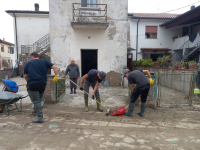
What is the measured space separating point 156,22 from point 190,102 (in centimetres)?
1317

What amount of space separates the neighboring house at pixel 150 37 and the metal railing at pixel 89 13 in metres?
8.15

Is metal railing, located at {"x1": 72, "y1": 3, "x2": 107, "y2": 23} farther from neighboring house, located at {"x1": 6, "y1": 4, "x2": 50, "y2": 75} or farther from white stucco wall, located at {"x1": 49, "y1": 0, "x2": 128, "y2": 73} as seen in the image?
neighboring house, located at {"x1": 6, "y1": 4, "x2": 50, "y2": 75}

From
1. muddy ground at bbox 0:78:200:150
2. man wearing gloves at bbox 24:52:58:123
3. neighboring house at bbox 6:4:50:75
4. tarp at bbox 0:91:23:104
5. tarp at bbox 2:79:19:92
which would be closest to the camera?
muddy ground at bbox 0:78:200:150

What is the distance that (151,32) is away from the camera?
52.9 ft

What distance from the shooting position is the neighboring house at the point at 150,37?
15836 mm

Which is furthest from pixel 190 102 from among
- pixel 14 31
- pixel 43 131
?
pixel 14 31

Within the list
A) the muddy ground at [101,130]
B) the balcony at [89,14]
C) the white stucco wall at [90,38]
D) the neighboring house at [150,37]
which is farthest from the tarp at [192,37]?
the muddy ground at [101,130]

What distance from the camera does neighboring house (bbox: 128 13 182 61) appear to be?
15.8 metres

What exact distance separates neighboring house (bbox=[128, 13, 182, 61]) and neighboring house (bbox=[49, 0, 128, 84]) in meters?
7.59

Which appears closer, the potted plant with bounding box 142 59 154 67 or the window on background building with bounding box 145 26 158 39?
the potted plant with bounding box 142 59 154 67

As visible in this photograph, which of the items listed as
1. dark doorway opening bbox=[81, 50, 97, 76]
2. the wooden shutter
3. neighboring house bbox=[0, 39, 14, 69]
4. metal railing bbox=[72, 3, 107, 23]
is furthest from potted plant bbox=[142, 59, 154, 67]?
neighboring house bbox=[0, 39, 14, 69]

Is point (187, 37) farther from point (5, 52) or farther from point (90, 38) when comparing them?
point (5, 52)

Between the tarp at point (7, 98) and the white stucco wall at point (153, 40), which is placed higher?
the white stucco wall at point (153, 40)

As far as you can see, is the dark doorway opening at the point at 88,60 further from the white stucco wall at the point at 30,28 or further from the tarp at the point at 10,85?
the white stucco wall at the point at 30,28
